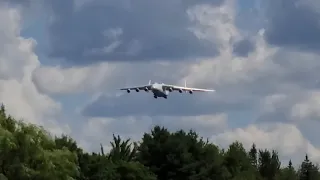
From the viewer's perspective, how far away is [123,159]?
12425cm

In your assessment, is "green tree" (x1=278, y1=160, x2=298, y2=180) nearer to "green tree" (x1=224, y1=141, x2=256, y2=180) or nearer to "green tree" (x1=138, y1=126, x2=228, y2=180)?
"green tree" (x1=224, y1=141, x2=256, y2=180)

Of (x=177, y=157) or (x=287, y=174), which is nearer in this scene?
(x=177, y=157)

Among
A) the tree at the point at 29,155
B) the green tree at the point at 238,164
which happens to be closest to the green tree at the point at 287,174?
the green tree at the point at 238,164

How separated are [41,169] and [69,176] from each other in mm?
4410

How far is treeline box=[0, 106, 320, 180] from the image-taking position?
8794cm

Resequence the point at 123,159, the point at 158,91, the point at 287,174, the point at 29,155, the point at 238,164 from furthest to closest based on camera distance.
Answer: the point at 287,174, the point at 238,164, the point at 123,159, the point at 158,91, the point at 29,155

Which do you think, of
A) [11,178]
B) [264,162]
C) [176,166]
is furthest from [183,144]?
[264,162]

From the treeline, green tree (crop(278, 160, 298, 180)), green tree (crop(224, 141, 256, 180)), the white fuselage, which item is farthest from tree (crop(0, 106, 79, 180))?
green tree (crop(278, 160, 298, 180))

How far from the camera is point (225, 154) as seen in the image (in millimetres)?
156625

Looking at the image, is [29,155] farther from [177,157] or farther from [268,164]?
[268,164]

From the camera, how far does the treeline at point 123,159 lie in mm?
87938

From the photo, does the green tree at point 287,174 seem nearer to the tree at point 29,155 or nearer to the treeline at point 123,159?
the treeline at point 123,159

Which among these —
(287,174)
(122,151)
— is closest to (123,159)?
(122,151)

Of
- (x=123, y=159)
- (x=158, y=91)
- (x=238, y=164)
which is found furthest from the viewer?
(x=238, y=164)
